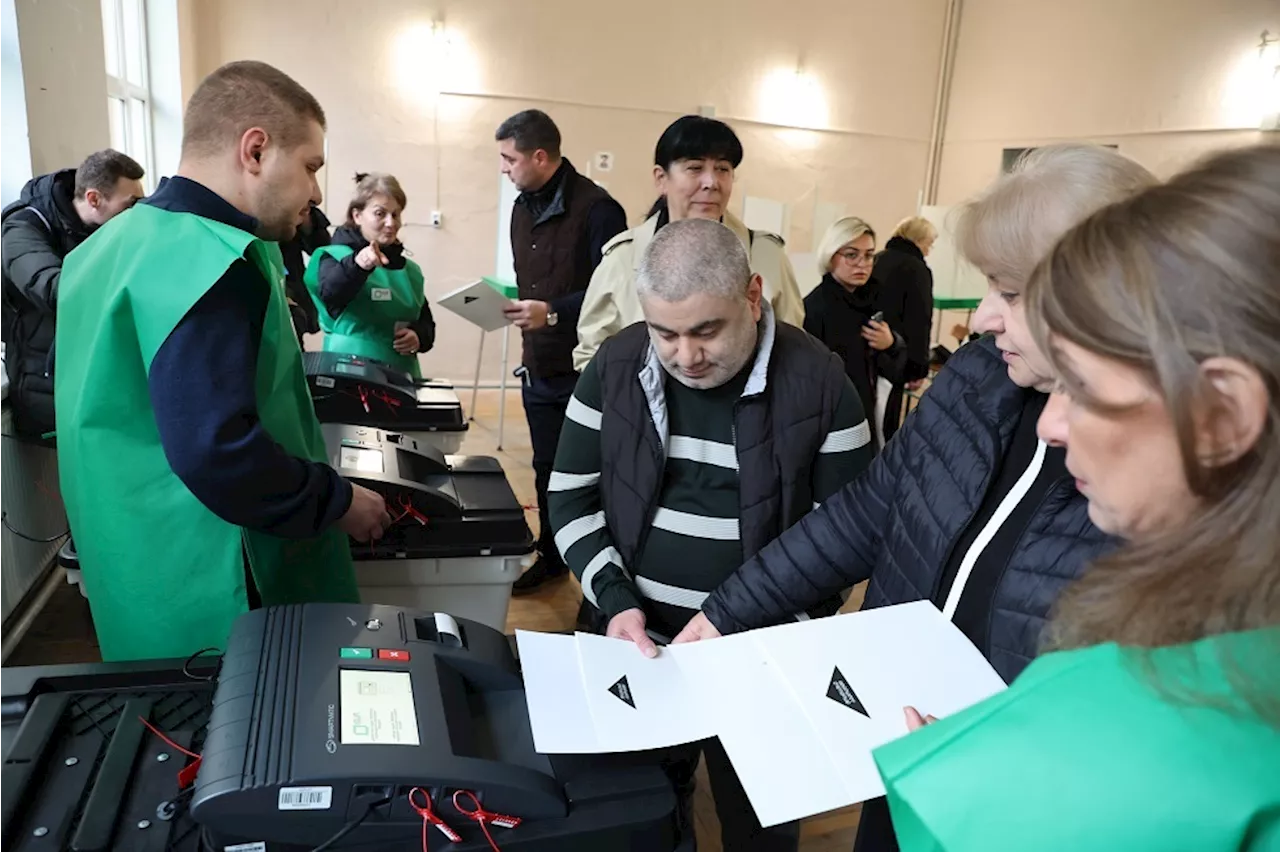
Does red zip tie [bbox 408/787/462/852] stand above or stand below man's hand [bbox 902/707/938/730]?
below

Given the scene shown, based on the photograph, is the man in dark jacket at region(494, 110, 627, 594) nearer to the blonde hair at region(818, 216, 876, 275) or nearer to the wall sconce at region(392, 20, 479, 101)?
the blonde hair at region(818, 216, 876, 275)

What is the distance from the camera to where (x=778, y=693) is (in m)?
0.82

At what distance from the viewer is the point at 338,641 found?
807 millimetres

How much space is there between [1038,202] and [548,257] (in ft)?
6.90

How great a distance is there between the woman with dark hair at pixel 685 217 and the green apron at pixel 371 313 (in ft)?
2.96

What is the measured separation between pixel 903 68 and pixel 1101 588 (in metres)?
7.35

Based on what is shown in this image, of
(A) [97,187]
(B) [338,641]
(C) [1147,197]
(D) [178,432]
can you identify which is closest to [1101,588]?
(C) [1147,197]

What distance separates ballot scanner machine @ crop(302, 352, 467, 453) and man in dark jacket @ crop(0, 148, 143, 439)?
71 centimetres

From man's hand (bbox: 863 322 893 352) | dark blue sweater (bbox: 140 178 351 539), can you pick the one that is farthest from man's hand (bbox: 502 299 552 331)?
dark blue sweater (bbox: 140 178 351 539)

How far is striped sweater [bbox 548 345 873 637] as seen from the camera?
1314 millimetres

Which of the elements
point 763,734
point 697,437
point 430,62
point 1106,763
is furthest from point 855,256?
point 430,62

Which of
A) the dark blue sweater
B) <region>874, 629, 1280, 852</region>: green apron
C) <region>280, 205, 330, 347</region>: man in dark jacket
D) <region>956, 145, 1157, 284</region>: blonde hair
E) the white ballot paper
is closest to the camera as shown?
<region>874, 629, 1280, 852</region>: green apron

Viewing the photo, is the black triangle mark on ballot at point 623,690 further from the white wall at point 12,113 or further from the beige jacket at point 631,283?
the white wall at point 12,113

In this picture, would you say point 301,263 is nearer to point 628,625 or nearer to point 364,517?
point 364,517
